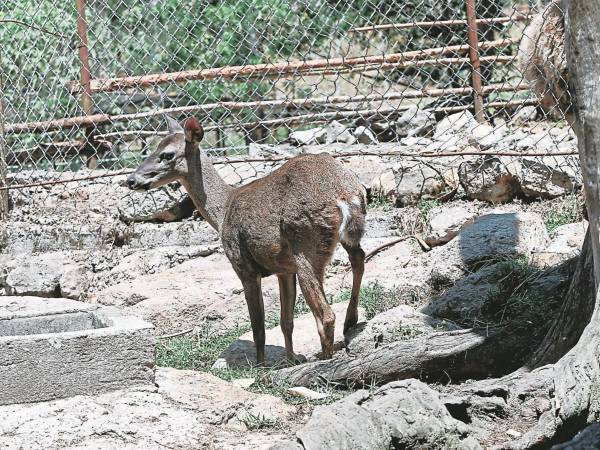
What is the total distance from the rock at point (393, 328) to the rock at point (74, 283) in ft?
10.9

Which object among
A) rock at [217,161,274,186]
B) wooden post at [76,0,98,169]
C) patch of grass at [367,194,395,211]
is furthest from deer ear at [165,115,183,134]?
patch of grass at [367,194,395,211]

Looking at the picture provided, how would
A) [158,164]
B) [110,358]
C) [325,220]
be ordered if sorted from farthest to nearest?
[158,164], [325,220], [110,358]

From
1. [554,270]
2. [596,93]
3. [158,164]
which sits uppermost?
[596,93]

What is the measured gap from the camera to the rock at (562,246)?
7789 millimetres

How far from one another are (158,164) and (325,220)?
6.73 ft

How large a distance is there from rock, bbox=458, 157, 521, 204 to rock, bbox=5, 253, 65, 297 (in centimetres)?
407

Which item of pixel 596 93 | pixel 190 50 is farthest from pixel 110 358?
pixel 190 50

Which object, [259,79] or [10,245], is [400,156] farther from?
[10,245]

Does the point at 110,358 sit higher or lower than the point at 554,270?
lower

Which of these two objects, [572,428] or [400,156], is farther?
[400,156]

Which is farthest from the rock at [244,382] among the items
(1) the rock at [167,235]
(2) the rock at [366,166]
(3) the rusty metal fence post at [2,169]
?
(3) the rusty metal fence post at [2,169]

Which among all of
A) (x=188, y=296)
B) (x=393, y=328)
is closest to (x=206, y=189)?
(x=188, y=296)

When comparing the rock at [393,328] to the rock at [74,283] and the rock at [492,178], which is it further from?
the rock at [74,283]

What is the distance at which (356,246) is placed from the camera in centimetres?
759
